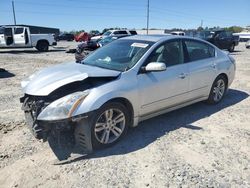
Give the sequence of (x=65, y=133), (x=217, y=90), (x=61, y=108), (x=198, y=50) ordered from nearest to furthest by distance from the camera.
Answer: (x=61, y=108) → (x=65, y=133) → (x=198, y=50) → (x=217, y=90)

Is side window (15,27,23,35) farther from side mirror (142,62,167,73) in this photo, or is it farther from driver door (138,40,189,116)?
side mirror (142,62,167,73)

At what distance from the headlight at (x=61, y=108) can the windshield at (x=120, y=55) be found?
A: 0.98m

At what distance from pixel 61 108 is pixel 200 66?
3.01m

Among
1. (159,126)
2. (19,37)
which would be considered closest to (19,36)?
(19,37)

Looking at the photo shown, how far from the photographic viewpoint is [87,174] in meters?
3.14

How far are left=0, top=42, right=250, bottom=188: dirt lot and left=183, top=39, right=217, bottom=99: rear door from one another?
1.88ft

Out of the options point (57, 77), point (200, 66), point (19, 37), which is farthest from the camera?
point (19, 37)

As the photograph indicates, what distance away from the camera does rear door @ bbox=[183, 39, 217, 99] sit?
4855mm

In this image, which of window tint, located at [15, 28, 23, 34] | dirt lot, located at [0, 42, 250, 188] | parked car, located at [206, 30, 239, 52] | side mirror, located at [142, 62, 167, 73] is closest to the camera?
dirt lot, located at [0, 42, 250, 188]

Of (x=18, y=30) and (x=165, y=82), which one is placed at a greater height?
(x=18, y=30)

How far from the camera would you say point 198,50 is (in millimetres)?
5199

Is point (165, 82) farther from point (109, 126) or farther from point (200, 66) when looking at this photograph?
point (109, 126)

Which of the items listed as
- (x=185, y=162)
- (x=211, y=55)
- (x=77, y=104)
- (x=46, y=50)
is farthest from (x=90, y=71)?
(x=46, y=50)

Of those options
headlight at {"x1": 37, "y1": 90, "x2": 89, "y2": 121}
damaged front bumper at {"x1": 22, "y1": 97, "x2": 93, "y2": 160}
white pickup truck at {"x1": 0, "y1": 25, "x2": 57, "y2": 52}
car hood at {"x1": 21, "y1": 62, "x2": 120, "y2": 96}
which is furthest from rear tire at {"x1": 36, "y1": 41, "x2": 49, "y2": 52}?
headlight at {"x1": 37, "y1": 90, "x2": 89, "y2": 121}
